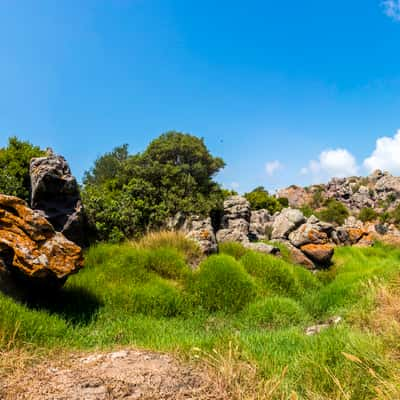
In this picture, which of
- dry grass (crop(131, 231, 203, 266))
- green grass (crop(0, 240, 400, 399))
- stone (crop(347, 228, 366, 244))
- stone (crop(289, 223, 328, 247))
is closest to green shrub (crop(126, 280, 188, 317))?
green grass (crop(0, 240, 400, 399))

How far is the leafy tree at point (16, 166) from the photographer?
10.7 metres

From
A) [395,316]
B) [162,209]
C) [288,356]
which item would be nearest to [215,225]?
[162,209]

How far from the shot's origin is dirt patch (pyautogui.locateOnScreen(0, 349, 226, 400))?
3338 mm

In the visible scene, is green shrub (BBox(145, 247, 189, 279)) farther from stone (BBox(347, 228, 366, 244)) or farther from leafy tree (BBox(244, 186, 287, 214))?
A: leafy tree (BBox(244, 186, 287, 214))

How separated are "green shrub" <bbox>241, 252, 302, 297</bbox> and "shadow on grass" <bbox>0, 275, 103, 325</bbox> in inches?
201

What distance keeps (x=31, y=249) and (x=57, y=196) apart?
142 inches

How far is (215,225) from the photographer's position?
18.0 meters

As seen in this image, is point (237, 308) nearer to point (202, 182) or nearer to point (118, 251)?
point (118, 251)

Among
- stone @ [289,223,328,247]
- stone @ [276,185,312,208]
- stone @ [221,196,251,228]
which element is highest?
stone @ [276,185,312,208]

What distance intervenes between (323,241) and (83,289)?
1119 centimetres

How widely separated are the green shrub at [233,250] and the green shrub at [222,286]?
A: 2.19 metres

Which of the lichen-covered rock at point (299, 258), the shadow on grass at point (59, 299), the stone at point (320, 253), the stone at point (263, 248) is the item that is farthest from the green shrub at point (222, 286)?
the stone at point (320, 253)

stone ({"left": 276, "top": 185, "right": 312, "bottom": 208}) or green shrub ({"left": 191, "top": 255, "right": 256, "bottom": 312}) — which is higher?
stone ({"left": 276, "top": 185, "right": 312, "bottom": 208})

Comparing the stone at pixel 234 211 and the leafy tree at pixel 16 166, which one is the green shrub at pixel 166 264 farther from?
the stone at pixel 234 211
